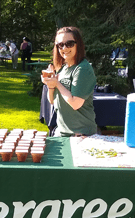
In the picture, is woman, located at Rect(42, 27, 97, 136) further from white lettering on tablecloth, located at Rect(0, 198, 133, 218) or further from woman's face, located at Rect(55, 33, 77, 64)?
white lettering on tablecloth, located at Rect(0, 198, 133, 218)

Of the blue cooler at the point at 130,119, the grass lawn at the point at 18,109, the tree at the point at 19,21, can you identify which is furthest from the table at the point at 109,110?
the tree at the point at 19,21

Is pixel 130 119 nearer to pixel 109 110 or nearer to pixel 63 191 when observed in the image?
pixel 63 191

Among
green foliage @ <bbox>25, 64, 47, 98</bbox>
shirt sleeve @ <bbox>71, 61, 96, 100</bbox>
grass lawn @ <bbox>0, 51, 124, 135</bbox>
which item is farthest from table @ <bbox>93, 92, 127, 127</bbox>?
green foliage @ <bbox>25, 64, 47, 98</bbox>

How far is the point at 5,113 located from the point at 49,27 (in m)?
25.4

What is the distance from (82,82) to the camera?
8.46 feet

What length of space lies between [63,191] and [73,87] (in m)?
0.89

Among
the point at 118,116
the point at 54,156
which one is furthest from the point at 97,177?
the point at 118,116

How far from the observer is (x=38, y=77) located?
996 centimetres

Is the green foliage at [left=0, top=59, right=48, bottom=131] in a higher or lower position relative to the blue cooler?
lower

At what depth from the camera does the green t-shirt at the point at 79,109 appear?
260cm

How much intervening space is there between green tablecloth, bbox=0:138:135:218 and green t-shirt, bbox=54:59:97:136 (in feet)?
2.44

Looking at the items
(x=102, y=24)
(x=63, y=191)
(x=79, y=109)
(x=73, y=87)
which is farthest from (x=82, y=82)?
(x=102, y=24)

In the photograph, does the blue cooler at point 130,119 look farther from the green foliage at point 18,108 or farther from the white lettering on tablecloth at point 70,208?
the green foliage at point 18,108

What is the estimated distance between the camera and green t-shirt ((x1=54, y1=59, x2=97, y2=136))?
260 centimetres
